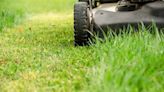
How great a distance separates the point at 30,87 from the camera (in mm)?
4336

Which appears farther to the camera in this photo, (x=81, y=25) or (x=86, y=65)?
(x=81, y=25)

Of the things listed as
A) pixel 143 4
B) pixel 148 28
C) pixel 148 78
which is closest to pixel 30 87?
pixel 148 78

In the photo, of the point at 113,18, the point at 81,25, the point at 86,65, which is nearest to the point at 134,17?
the point at 113,18

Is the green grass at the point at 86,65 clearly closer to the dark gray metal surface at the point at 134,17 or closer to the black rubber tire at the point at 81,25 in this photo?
the black rubber tire at the point at 81,25

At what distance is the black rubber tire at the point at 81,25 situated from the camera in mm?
6551

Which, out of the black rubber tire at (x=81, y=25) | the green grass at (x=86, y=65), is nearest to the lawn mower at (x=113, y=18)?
the black rubber tire at (x=81, y=25)

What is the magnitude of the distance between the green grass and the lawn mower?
0.22m

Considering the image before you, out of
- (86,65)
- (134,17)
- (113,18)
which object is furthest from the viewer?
(113,18)

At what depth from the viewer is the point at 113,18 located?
6652 millimetres

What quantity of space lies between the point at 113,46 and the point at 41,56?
43.8 inches

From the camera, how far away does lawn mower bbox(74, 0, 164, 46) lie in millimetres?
6434

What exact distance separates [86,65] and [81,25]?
1.39 meters

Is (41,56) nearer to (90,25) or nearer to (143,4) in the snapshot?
(90,25)

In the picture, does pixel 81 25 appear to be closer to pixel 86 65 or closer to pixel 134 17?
pixel 134 17
